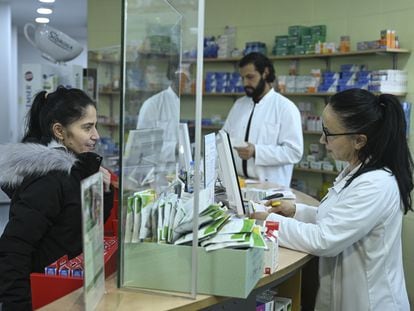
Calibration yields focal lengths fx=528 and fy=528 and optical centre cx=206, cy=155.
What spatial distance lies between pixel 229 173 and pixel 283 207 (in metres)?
0.34

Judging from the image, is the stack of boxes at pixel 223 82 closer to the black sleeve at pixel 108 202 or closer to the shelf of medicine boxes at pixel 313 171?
the shelf of medicine boxes at pixel 313 171

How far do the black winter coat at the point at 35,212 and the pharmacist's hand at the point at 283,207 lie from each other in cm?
90

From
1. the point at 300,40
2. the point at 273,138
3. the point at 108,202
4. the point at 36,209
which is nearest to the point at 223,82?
the point at 300,40

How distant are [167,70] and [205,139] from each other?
1.29 feet

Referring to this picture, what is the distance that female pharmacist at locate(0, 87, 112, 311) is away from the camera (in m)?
1.70

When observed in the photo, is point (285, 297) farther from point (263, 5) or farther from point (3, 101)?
point (3, 101)

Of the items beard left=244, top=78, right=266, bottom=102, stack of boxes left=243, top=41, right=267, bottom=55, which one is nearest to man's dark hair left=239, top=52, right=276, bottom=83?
beard left=244, top=78, right=266, bottom=102

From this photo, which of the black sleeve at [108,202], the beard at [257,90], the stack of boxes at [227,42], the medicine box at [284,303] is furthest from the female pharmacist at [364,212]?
the stack of boxes at [227,42]

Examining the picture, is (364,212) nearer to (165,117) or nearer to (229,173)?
(229,173)

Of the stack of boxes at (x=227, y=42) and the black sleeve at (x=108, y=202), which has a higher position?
the stack of boxes at (x=227, y=42)

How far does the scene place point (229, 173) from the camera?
2.31 meters

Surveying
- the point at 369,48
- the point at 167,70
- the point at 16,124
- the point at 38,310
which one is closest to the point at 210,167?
the point at 167,70

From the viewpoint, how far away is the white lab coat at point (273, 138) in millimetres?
3873

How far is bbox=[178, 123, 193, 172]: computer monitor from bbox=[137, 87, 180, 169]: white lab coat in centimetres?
7
